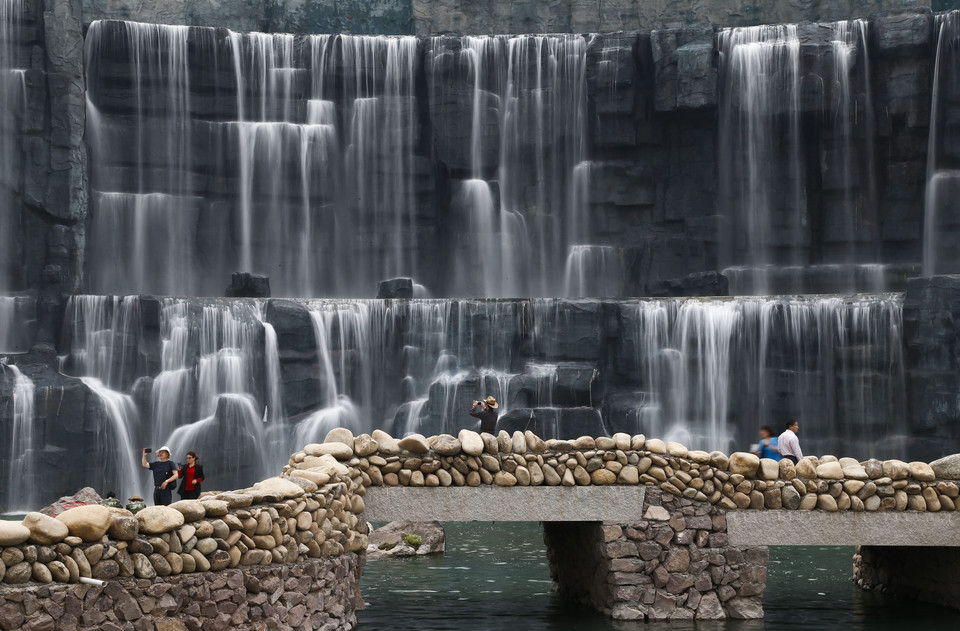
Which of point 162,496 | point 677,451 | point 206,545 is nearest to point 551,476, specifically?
point 677,451

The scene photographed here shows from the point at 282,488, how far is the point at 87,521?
2.62m

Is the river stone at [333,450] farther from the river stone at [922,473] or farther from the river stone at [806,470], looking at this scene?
the river stone at [922,473]

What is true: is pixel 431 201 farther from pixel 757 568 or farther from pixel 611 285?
pixel 757 568

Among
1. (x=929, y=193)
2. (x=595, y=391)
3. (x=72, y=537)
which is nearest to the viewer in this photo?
(x=72, y=537)

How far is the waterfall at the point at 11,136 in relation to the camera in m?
40.4

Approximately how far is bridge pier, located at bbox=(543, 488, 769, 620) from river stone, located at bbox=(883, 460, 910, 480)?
1.80m

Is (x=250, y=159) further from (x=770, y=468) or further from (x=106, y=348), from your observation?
(x=770, y=468)

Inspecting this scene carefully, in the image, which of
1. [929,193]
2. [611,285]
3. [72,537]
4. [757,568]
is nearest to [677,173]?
[611,285]

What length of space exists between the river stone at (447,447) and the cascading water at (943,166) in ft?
98.8

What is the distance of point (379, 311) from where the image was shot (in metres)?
37.7

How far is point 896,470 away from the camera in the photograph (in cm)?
1655

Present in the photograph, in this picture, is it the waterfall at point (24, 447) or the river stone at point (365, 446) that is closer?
the river stone at point (365, 446)

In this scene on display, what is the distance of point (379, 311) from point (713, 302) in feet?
30.7

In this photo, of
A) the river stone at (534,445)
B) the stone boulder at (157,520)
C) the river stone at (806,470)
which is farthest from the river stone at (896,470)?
the stone boulder at (157,520)
